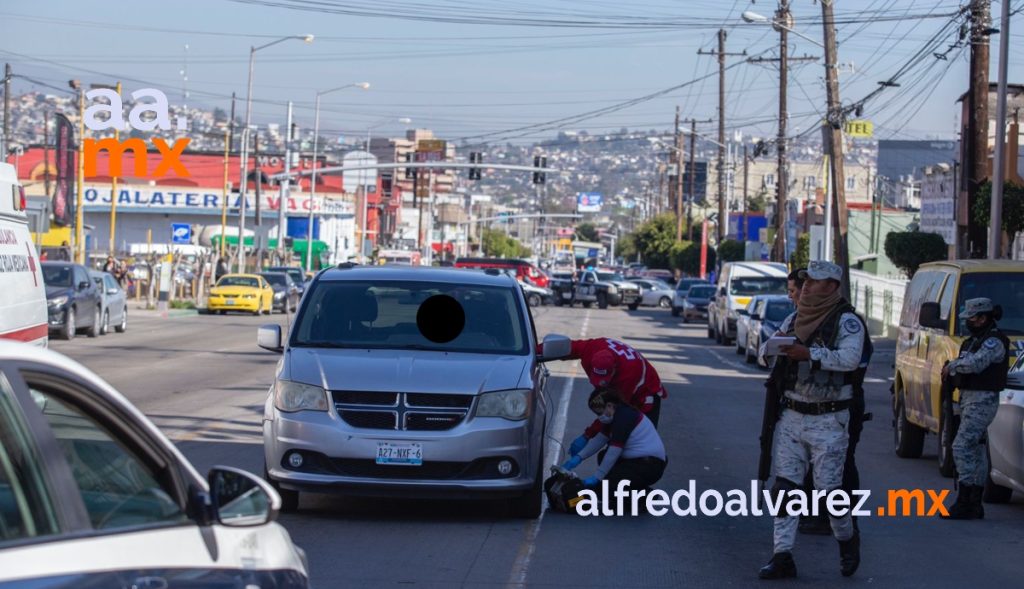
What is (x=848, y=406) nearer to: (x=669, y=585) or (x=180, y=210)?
(x=669, y=585)

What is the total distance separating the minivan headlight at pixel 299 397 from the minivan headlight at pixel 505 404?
1.09 meters

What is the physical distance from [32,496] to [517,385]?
671 centimetres

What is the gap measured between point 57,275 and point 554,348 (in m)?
22.7

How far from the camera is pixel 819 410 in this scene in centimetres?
847

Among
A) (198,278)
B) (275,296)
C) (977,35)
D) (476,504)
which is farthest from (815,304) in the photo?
(198,278)

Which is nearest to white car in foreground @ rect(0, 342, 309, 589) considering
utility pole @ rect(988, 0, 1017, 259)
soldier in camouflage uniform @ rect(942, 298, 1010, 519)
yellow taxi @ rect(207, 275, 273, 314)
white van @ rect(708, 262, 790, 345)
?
soldier in camouflage uniform @ rect(942, 298, 1010, 519)

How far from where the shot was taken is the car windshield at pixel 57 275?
30.8 m

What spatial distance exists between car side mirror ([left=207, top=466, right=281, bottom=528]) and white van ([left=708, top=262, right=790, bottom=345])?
110ft

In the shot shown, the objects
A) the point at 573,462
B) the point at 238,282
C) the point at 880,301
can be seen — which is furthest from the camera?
the point at 238,282

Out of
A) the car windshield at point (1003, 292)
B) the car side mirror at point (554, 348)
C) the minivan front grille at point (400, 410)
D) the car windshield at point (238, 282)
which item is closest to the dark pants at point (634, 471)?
the car side mirror at point (554, 348)

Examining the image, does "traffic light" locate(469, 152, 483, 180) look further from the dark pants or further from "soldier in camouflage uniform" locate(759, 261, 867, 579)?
"soldier in camouflage uniform" locate(759, 261, 867, 579)

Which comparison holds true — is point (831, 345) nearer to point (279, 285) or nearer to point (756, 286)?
point (756, 286)

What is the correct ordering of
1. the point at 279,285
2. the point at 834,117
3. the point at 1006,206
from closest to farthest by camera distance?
the point at 1006,206, the point at 834,117, the point at 279,285

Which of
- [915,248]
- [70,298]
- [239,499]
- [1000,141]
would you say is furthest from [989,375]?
[70,298]
